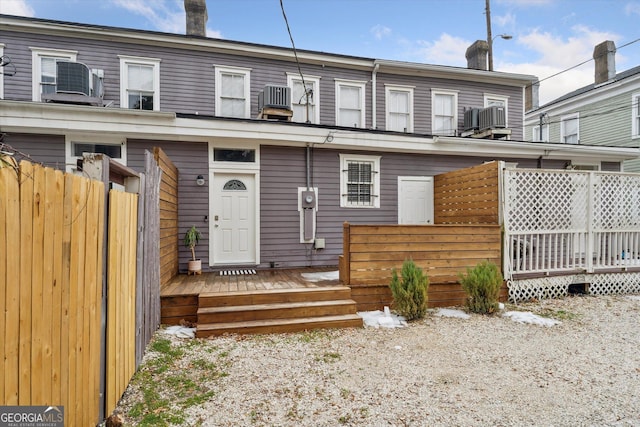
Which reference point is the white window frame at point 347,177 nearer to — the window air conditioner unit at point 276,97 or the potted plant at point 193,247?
the window air conditioner unit at point 276,97

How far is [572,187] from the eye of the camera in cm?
628

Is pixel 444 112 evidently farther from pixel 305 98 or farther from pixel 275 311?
pixel 275 311

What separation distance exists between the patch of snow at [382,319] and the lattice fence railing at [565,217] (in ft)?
7.91

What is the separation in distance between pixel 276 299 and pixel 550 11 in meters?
14.5

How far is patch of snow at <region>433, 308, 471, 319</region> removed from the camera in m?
5.02

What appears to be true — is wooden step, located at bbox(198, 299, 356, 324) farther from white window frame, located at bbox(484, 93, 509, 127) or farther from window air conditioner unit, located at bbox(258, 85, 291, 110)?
white window frame, located at bbox(484, 93, 509, 127)

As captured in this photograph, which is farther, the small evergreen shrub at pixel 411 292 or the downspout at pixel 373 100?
the downspout at pixel 373 100

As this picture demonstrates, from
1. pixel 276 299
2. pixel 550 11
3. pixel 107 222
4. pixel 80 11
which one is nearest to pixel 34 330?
pixel 107 222

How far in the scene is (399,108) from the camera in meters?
9.64

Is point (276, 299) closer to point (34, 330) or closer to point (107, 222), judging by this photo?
point (107, 222)

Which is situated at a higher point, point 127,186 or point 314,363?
point 127,186

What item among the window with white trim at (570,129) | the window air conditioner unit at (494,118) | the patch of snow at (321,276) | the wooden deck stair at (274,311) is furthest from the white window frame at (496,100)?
the wooden deck stair at (274,311)

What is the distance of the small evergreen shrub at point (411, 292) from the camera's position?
475 cm

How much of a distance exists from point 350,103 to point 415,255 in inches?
222
